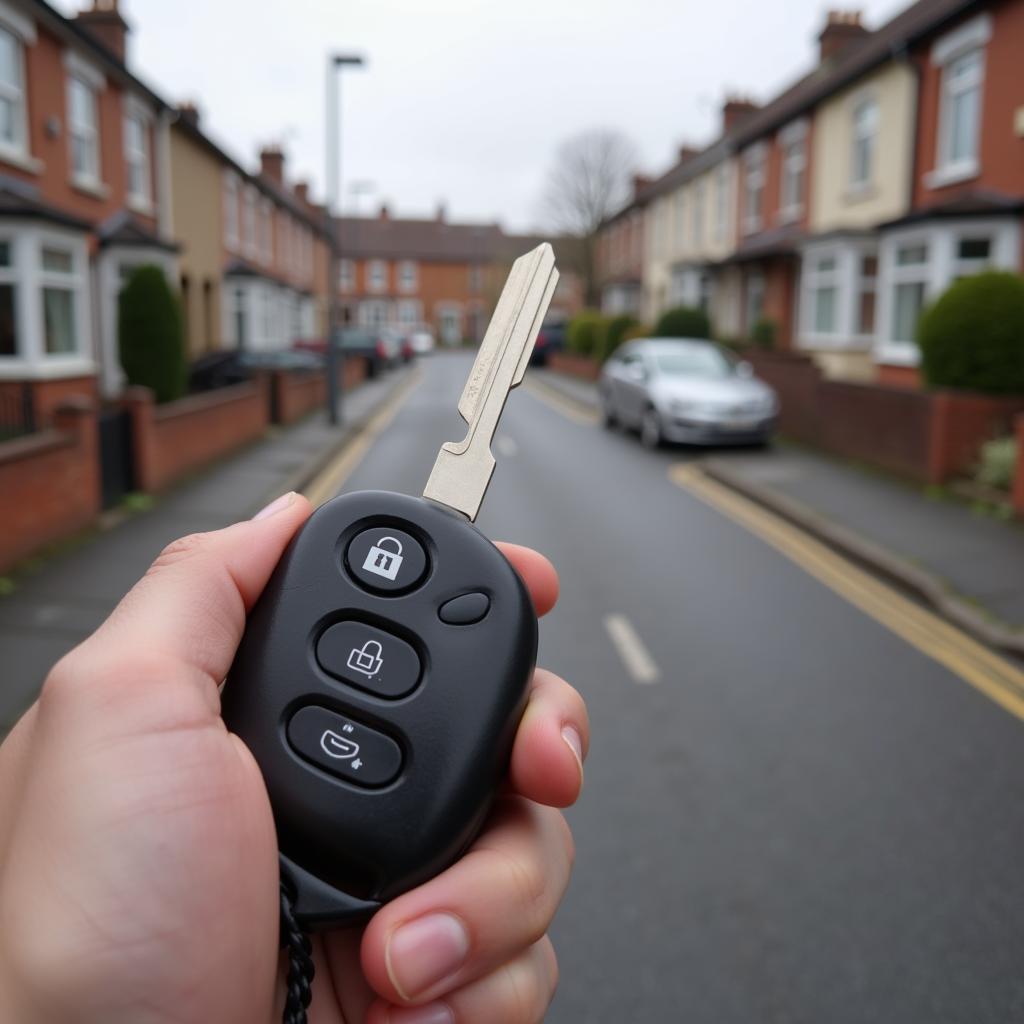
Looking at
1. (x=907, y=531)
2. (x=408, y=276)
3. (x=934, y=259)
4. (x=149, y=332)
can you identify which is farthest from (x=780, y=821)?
(x=408, y=276)

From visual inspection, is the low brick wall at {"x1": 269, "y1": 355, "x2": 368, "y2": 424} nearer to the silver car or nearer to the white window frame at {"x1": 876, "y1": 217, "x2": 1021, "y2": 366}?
the silver car

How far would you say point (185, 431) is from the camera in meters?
12.6

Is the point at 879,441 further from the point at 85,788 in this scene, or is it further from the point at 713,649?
the point at 85,788

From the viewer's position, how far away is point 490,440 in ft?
3.78

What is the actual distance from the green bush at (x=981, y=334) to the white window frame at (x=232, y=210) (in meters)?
22.9

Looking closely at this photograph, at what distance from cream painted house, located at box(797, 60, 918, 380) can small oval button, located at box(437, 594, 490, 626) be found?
21.3 meters

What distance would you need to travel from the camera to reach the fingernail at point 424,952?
1.06m

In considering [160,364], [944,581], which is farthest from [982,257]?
[160,364]

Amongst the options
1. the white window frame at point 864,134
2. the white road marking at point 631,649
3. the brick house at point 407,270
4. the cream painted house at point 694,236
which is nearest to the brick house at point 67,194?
the white road marking at point 631,649

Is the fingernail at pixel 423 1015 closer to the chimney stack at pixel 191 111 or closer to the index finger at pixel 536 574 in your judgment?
the index finger at pixel 536 574

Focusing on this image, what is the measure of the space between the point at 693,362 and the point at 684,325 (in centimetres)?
834

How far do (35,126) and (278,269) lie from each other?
23.4 m

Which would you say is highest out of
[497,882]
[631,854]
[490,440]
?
[490,440]

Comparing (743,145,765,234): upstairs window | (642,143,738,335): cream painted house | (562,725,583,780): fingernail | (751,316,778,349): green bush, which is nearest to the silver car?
(751,316,778,349): green bush
